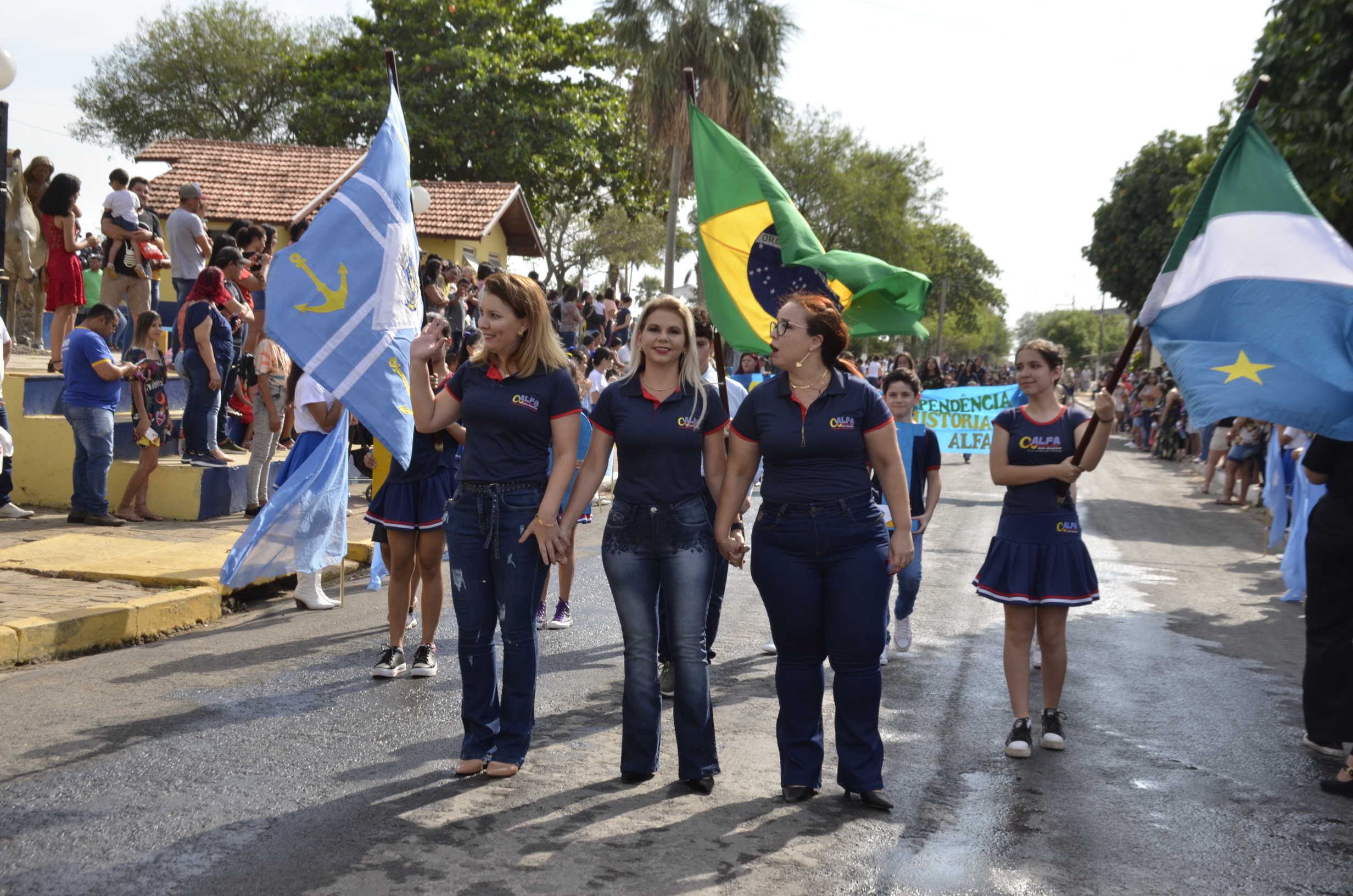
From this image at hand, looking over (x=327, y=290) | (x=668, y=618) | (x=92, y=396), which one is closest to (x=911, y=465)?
(x=668, y=618)

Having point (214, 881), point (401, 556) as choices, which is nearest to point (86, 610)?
point (401, 556)

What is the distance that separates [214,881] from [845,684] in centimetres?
234

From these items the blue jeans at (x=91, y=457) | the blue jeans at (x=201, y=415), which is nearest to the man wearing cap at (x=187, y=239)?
the blue jeans at (x=201, y=415)

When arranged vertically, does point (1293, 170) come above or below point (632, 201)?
below

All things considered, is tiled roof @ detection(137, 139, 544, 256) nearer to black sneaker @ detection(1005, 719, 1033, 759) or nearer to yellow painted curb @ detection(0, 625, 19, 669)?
yellow painted curb @ detection(0, 625, 19, 669)

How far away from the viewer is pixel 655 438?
458 centimetres

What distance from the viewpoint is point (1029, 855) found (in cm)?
401

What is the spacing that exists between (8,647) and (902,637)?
5.18m

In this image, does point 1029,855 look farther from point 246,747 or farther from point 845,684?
point 246,747

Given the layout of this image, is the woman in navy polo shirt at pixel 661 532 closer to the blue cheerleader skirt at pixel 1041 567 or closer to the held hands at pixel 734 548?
the held hands at pixel 734 548

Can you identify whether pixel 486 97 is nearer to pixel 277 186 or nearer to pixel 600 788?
pixel 277 186

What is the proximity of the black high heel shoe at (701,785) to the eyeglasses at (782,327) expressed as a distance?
5.85 ft

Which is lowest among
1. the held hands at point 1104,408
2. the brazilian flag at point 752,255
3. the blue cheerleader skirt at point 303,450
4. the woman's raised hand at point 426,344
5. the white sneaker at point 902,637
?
the white sneaker at point 902,637

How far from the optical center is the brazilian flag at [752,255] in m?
6.65
